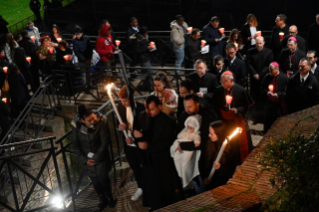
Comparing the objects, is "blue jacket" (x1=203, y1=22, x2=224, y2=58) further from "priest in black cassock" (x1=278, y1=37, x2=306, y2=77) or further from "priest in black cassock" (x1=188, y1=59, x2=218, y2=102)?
"priest in black cassock" (x1=188, y1=59, x2=218, y2=102)

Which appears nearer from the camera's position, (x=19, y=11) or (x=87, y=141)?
(x=87, y=141)

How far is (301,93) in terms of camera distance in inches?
265

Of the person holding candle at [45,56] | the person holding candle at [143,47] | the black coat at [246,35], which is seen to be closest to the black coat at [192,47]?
the person holding candle at [143,47]

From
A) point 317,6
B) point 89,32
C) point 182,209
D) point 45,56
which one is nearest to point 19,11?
point 89,32

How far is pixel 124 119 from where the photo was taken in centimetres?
652

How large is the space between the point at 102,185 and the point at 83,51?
16.2 feet

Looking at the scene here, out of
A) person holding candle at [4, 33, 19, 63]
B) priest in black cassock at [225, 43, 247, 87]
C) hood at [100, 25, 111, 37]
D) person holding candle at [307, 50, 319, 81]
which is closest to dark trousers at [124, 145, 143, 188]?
priest in black cassock at [225, 43, 247, 87]

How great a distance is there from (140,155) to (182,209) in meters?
3.20

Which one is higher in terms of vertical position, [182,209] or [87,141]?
[182,209]

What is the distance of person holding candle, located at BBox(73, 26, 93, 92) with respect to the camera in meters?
10.2

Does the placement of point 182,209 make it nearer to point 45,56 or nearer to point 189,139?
point 189,139

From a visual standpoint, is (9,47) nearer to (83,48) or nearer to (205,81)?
(83,48)

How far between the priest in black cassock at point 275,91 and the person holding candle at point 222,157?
1.85 m

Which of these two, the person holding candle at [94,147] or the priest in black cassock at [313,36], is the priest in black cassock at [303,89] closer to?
the priest in black cassock at [313,36]
